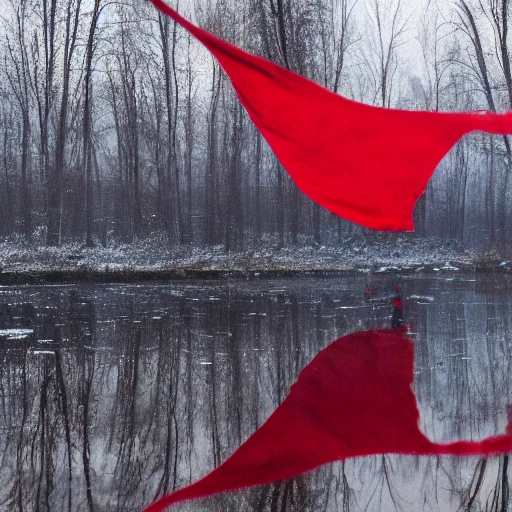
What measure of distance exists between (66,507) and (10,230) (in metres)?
21.9

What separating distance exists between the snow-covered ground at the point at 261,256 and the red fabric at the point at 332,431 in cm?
1159

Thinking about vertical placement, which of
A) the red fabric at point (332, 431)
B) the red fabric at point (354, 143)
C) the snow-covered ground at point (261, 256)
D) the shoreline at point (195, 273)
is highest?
the red fabric at point (354, 143)

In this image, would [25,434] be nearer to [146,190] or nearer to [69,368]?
[69,368]

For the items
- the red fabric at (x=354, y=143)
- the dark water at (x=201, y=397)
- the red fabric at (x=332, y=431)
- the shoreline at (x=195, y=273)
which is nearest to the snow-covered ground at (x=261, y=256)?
the shoreline at (x=195, y=273)

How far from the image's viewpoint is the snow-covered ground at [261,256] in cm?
1844

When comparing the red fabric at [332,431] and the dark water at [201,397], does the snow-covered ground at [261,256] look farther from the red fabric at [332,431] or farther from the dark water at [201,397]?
the red fabric at [332,431]

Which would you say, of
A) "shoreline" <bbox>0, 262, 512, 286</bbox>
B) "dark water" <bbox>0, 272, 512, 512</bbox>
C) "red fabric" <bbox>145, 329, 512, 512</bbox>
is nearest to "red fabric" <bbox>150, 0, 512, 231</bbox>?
"red fabric" <bbox>145, 329, 512, 512</bbox>

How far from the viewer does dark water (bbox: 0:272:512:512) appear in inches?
128

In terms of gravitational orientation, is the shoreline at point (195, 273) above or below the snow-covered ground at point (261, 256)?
below

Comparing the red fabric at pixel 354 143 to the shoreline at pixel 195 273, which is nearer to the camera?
the red fabric at pixel 354 143

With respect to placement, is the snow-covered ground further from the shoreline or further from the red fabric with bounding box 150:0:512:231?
the red fabric with bounding box 150:0:512:231

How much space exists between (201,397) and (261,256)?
15.3 metres

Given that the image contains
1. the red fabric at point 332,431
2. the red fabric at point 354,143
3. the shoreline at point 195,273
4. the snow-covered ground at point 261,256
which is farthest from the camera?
the snow-covered ground at point 261,256

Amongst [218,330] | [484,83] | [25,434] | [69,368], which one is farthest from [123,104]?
[25,434]
